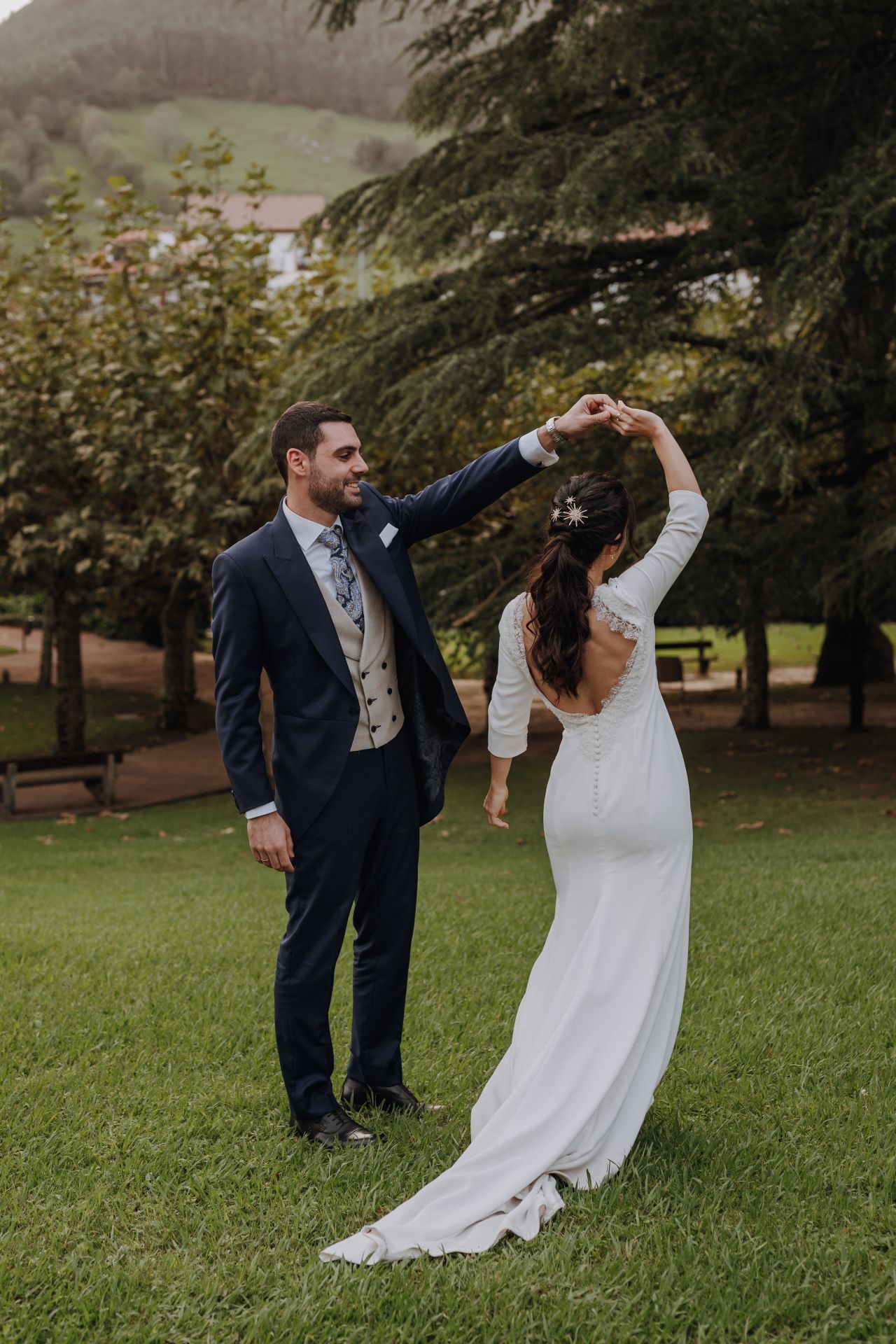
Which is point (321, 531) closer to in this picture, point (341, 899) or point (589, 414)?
point (589, 414)

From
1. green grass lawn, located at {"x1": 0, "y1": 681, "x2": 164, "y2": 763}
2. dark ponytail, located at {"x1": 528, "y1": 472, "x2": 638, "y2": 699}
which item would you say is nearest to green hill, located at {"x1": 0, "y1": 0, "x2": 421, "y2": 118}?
green grass lawn, located at {"x1": 0, "y1": 681, "x2": 164, "y2": 763}

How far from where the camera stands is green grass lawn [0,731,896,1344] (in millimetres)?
2939

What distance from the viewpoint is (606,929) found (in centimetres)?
364

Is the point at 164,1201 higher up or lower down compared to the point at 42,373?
lower down

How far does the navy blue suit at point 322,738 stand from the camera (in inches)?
156

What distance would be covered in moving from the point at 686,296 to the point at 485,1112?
10643 millimetres

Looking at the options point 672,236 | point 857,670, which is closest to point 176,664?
point 857,670

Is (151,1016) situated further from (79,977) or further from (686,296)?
(686,296)

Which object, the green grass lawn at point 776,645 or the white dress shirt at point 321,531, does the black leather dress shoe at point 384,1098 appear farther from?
the green grass lawn at point 776,645

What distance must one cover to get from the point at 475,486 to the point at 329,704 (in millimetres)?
882

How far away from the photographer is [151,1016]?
17.6ft

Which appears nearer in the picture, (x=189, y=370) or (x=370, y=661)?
(x=370, y=661)

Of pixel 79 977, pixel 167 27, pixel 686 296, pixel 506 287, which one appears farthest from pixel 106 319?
pixel 167 27

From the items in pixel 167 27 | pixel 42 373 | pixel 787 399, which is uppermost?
pixel 167 27
